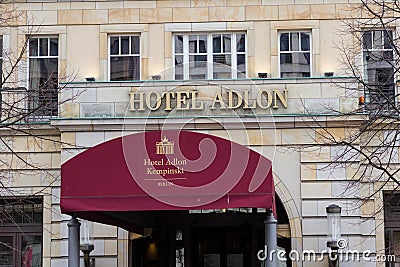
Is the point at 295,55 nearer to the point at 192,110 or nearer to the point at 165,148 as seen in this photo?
the point at 192,110

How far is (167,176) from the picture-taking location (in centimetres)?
1402

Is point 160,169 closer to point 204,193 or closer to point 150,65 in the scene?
point 204,193

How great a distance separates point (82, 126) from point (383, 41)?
278 inches

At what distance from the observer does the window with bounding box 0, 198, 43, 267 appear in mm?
19203

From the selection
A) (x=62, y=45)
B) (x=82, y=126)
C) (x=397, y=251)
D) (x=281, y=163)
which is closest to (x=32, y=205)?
(x=82, y=126)

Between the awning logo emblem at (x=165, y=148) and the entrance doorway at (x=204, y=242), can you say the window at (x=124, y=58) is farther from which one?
the awning logo emblem at (x=165, y=148)

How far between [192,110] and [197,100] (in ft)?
0.81

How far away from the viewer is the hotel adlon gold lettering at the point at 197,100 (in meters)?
18.3

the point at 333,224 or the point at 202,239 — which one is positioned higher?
the point at 333,224

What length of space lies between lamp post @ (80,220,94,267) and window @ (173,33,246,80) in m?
4.13

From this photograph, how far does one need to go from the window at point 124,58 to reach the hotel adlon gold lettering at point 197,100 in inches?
48.4

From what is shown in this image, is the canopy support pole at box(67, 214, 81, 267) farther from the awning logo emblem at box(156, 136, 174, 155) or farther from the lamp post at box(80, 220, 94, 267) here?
the lamp post at box(80, 220, 94, 267)

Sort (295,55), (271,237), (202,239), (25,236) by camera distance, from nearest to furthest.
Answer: (271,237)
(25,236)
(295,55)
(202,239)
